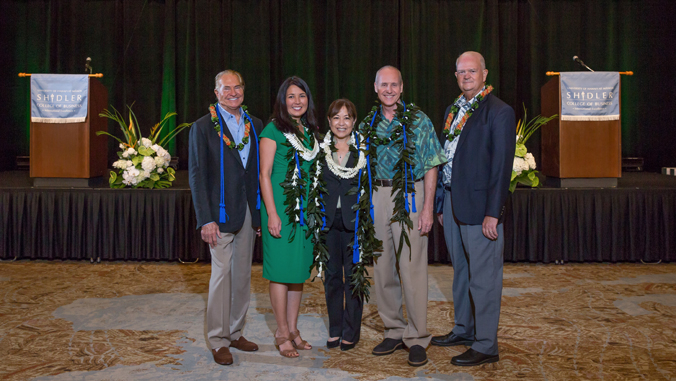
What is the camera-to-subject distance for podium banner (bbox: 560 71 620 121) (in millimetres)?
5168

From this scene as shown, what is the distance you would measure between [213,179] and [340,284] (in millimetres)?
937

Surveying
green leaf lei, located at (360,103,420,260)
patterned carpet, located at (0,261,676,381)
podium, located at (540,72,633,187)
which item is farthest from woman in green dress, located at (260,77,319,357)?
podium, located at (540,72,633,187)

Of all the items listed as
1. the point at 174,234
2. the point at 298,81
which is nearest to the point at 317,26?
the point at 174,234

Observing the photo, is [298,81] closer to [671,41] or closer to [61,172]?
[61,172]

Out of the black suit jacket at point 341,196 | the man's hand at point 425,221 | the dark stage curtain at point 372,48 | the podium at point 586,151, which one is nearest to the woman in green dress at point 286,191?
the black suit jacket at point 341,196

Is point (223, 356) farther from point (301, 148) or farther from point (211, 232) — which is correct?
point (301, 148)

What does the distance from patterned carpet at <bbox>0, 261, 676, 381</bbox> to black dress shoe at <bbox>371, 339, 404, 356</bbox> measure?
4cm

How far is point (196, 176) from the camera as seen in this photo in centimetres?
280

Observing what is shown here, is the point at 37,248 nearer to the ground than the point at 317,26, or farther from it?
nearer to the ground

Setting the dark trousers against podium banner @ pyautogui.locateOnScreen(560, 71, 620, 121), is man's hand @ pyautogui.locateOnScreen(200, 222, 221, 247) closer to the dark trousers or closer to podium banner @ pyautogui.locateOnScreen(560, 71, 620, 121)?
the dark trousers

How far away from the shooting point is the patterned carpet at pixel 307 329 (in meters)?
2.69

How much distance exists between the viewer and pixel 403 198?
278 centimetres

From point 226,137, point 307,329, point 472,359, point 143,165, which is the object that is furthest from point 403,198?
point 143,165

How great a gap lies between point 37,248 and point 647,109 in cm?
862
